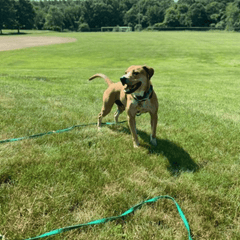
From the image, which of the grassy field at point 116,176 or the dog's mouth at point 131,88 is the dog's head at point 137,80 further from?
the grassy field at point 116,176

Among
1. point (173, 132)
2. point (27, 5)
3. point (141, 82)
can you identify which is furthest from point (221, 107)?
point (27, 5)

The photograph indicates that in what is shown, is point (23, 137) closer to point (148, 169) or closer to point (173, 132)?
point (148, 169)

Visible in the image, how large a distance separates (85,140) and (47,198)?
168 cm

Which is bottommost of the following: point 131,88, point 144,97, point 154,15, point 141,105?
point 141,105

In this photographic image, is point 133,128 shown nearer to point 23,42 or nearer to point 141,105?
point 141,105

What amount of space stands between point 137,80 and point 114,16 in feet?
512

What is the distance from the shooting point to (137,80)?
3.22 meters

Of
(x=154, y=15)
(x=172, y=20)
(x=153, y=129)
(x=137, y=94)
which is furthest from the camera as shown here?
(x=154, y=15)

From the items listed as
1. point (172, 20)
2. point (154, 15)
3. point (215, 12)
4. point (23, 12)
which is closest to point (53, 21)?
point (23, 12)

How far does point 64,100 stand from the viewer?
6.82 m

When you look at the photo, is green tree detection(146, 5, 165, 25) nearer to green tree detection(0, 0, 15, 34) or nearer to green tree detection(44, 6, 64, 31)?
green tree detection(44, 6, 64, 31)

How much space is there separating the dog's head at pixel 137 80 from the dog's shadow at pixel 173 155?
3.82ft

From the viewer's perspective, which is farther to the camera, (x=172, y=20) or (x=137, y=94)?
(x=172, y=20)

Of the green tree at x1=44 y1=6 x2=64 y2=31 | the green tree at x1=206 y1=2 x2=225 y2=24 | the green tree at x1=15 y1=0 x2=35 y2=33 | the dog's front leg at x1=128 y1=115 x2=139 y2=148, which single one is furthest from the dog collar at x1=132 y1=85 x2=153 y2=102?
the green tree at x1=206 y1=2 x2=225 y2=24
